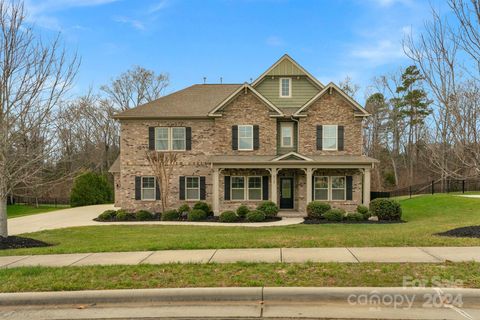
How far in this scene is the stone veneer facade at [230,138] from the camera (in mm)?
21188

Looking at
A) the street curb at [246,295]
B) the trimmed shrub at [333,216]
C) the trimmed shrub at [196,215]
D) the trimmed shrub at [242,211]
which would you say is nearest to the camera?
the street curb at [246,295]

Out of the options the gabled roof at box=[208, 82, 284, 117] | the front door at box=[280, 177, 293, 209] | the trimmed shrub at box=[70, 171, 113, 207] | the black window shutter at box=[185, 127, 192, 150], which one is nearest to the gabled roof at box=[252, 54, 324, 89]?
the gabled roof at box=[208, 82, 284, 117]

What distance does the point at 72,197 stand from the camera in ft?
97.9

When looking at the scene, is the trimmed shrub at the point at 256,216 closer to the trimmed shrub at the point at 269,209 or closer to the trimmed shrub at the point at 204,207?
the trimmed shrub at the point at 269,209

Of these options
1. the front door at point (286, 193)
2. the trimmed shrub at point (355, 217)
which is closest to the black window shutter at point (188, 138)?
the front door at point (286, 193)

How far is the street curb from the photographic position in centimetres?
489

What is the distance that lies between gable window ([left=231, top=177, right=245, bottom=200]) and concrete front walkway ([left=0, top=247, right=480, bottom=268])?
43.5 feet

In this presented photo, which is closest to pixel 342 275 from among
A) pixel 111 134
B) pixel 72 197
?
pixel 72 197

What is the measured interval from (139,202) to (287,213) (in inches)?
351

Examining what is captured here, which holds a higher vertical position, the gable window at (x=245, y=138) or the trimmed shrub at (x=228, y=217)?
the gable window at (x=245, y=138)

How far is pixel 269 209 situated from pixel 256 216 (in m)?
0.95

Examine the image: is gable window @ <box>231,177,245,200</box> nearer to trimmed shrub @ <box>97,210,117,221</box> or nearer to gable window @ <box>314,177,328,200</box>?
gable window @ <box>314,177,328,200</box>

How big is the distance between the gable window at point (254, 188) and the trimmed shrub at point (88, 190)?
51.5ft

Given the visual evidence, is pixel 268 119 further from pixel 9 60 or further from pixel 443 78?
pixel 9 60
